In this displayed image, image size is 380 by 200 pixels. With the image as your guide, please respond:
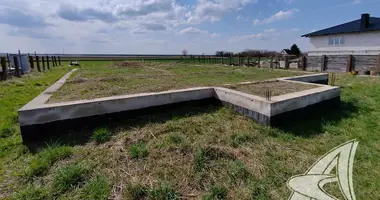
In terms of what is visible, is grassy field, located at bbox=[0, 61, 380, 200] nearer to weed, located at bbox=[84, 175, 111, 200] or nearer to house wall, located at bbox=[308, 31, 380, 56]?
weed, located at bbox=[84, 175, 111, 200]

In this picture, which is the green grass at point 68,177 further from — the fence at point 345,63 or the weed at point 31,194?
the fence at point 345,63

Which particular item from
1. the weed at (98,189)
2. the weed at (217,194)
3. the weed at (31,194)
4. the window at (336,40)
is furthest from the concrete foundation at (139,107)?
the window at (336,40)

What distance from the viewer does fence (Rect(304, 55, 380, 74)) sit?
12.8 metres

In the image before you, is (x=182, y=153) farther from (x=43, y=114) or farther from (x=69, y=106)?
(x=43, y=114)

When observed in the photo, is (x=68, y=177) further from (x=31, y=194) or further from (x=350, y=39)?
(x=350, y=39)

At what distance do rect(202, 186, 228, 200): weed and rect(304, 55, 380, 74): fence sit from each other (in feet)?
47.5

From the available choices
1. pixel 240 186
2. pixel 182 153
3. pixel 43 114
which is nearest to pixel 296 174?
pixel 240 186

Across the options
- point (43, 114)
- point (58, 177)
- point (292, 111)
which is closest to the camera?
point (58, 177)

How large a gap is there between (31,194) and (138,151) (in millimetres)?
1119

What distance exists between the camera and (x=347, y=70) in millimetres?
13883

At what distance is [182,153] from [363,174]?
82.5 inches

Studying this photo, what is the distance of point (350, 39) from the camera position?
15.8 metres

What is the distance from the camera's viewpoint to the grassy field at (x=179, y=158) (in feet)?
7.08

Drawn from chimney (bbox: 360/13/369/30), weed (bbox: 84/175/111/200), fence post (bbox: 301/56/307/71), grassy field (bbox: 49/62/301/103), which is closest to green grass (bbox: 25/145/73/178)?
weed (bbox: 84/175/111/200)
